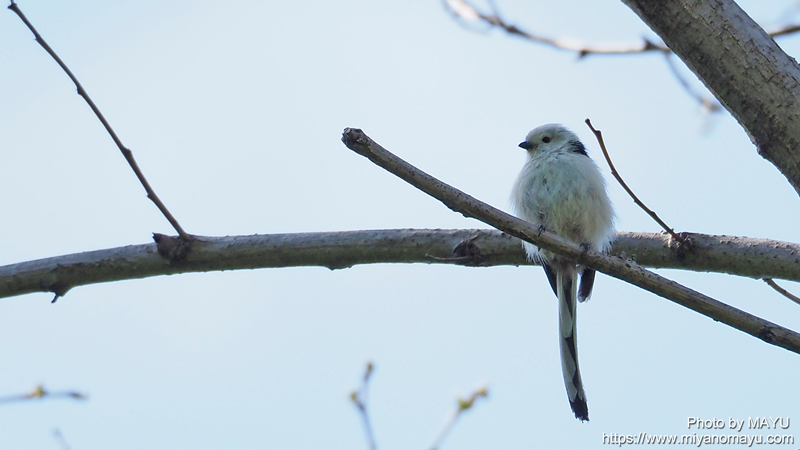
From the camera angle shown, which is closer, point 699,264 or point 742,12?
point 742,12

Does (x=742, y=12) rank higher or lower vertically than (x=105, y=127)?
lower

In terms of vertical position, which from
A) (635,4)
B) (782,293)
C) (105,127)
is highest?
(105,127)

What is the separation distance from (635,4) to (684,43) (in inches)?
7.2

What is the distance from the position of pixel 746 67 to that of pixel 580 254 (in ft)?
2.34

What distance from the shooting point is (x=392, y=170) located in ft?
7.16

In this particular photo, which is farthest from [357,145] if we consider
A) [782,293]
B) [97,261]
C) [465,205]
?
[782,293]

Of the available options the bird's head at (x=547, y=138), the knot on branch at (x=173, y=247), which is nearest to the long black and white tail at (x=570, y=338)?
the bird's head at (x=547, y=138)

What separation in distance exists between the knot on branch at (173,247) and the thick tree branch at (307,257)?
22mm

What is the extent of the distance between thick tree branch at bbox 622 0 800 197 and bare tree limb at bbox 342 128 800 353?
1.47 ft

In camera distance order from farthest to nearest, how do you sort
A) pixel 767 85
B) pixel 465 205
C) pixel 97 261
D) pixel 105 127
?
pixel 97 261, pixel 105 127, pixel 465 205, pixel 767 85

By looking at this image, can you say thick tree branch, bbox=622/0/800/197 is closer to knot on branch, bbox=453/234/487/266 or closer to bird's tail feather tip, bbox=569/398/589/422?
knot on branch, bbox=453/234/487/266

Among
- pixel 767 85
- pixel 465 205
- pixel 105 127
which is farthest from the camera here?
pixel 105 127

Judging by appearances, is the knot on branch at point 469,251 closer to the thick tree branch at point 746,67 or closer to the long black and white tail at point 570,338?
the long black and white tail at point 570,338

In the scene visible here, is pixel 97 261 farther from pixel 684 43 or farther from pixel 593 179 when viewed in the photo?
pixel 593 179
